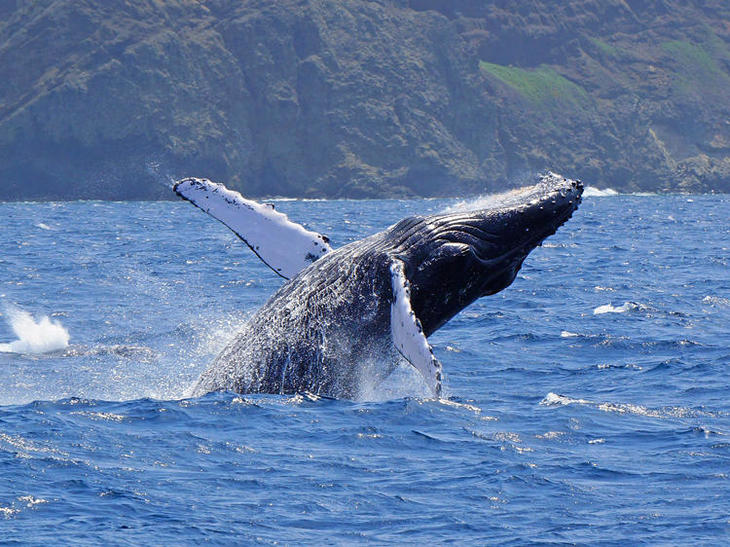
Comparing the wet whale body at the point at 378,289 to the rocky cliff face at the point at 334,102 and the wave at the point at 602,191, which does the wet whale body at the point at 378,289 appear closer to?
the rocky cliff face at the point at 334,102

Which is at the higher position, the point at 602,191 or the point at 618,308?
the point at 602,191

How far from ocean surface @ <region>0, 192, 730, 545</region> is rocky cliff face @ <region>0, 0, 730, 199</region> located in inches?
4727

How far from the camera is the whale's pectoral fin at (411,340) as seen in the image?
9055mm

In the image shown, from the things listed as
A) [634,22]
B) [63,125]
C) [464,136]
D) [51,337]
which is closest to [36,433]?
[51,337]

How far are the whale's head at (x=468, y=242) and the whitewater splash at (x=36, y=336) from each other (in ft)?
25.1

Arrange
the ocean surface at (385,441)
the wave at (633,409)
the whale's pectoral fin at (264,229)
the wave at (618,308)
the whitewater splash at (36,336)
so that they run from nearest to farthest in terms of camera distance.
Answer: the ocean surface at (385,441), the whale's pectoral fin at (264,229), the wave at (633,409), the whitewater splash at (36,336), the wave at (618,308)

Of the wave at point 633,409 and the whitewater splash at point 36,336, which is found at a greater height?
the whitewater splash at point 36,336

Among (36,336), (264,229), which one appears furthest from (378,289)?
(36,336)

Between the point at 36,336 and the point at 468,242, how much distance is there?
8.95 meters

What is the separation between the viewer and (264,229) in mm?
11180

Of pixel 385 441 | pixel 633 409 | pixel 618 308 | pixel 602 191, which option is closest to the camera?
pixel 385 441

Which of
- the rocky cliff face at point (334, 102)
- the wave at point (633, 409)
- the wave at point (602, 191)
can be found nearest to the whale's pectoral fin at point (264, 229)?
the wave at point (633, 409)

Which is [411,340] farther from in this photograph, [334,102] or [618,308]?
[334,102]

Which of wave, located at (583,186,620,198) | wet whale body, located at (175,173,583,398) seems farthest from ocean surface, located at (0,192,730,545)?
wave, located at (583,186,620,198)
